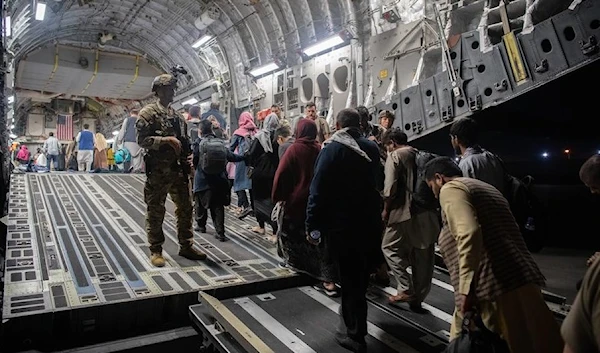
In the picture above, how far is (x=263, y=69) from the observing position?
13.5 m

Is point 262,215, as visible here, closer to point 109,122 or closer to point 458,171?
point 458,171

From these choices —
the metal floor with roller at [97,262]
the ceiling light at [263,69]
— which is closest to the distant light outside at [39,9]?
the ceiling light at [263,69]

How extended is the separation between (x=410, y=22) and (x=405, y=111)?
112 inches

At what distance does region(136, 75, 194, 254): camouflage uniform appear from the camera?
4.12 meters

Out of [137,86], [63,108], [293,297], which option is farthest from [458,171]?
[63,108]

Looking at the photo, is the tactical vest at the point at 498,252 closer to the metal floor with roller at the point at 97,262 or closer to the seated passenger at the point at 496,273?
the seated passenger at the point at 496,273

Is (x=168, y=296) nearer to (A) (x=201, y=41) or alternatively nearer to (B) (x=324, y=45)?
(B) (x=324, y=45)

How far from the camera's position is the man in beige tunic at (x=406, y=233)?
3.63 metres

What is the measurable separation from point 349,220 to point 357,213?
9 cm

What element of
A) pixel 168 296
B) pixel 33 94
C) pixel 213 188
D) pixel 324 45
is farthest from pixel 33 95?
pixel 168 296

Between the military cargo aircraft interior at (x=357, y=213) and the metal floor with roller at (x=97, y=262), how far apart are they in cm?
3

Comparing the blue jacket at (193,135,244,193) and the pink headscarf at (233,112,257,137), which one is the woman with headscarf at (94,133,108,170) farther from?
the blue jacket at (193,135,244,193)

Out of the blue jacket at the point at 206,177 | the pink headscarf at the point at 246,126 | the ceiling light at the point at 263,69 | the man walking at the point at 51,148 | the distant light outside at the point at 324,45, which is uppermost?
the ceiling light at the point at 263,69

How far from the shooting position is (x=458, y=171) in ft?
7.57
